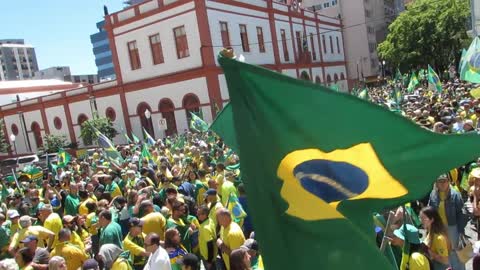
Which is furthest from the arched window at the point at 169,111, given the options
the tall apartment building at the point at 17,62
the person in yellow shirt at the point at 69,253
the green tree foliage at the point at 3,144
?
the tall apartment building at the point at 17,62

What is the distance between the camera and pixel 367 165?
2809mm

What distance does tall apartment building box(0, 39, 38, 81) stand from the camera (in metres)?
124

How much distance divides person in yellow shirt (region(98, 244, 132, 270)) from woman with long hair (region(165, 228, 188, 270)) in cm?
47

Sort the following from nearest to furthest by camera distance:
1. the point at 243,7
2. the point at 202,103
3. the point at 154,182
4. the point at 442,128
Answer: the point at 442,128, the point at 154,182, the point at 202,103, the point at 243,7

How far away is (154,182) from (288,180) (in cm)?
765

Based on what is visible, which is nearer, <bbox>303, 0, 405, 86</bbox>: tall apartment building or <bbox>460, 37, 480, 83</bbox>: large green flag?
<bbox>460, 37, 480, 83</bbox>: large green flag

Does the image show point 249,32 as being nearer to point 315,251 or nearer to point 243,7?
point 243,7

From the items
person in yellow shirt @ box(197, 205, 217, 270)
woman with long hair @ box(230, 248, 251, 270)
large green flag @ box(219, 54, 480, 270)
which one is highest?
large green flag @ box(219, 54, 480, 270)

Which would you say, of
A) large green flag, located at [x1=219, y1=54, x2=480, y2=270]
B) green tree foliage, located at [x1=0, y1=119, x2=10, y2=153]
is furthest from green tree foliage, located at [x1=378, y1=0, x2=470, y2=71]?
large green flag, located at [x1=219, y1=54, x2=480, y2=270]

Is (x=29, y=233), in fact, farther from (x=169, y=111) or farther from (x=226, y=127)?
(x=169, y=111)

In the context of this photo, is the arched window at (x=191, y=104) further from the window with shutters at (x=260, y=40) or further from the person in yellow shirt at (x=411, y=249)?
the person in yellow shirt at (x=411, y=249)

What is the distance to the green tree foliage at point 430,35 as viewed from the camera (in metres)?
38.7

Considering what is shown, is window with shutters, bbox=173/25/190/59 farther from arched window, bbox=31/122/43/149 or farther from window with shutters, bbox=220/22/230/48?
arched window, bbox=31/122/43/149

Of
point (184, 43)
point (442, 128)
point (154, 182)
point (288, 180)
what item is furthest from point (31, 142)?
point (288, 180)
